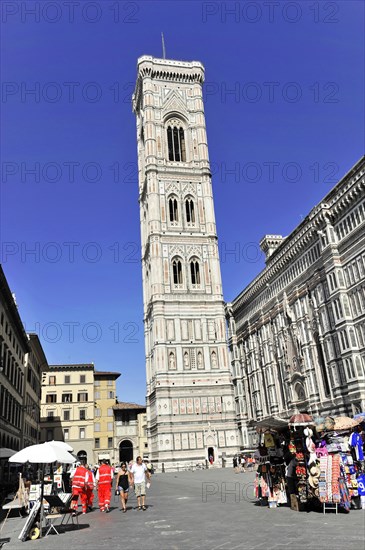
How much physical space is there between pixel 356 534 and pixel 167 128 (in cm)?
6496

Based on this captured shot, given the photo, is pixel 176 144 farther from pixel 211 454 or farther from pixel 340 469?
pixel 340 469

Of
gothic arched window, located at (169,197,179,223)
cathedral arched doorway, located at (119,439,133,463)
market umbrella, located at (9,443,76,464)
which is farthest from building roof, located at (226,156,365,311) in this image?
market umbrella, located at (9,443,76,464)

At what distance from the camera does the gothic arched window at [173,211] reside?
63906 mm

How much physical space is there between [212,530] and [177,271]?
51081 millimetres

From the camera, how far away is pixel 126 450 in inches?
3073

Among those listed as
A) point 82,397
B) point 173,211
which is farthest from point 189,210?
point 82,397

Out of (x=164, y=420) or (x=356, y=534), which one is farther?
(x=164, y=420)

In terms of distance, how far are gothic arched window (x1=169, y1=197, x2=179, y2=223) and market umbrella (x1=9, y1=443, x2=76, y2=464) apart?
51161 mm

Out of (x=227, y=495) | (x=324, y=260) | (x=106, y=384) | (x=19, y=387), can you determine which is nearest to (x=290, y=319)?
(x=324, y=260)

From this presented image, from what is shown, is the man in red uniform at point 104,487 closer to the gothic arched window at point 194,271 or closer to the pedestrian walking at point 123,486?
the pedestrian walking at point 123,486

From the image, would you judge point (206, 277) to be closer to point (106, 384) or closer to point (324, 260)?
point (324, 260)

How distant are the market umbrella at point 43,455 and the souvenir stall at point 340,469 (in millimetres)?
7232

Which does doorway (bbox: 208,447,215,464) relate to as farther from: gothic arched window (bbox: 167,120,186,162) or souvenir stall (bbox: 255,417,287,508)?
souvenir stall (bbox: 255,417,287,508)

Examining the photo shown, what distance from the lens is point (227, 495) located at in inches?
758
